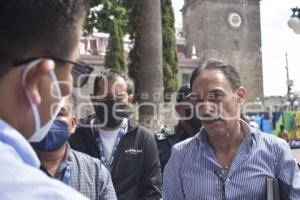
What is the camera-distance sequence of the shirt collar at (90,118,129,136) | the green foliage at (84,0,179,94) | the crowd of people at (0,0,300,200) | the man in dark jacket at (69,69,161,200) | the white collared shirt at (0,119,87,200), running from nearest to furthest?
the white collared shirt at (0,119,87,200) < the crowd of people at (0,0,300,200) < the man in dark jacket at (69,69,161,200) < the shirt collar at (90,118,129,136) < the green foliage at (84,0,179,94)

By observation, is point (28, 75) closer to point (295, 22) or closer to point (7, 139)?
point (7, 139)

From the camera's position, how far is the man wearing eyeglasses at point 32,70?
102 centimetres

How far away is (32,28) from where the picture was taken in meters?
1.13

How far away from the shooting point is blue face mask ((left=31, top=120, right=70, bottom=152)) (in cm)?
274

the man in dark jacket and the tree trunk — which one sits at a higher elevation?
the tree trunk

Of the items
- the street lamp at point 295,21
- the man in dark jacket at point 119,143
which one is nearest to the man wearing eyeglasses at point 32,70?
the man in dark jacket at point 119,143

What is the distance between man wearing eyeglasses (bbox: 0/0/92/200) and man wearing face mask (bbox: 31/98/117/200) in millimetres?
1413

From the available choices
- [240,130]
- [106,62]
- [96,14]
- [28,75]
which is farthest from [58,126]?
[106,62]

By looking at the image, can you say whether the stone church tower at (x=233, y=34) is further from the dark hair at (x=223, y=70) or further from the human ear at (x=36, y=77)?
the human ear at (x=36, y=77)

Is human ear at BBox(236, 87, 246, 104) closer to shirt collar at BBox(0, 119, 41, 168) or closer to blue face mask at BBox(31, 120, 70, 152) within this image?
blue face mask at BBox(31, 120, 70, 152)

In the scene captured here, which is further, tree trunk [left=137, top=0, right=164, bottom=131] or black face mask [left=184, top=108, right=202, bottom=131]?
tree trunk [left=137, top=0, right=164, bottom=131]

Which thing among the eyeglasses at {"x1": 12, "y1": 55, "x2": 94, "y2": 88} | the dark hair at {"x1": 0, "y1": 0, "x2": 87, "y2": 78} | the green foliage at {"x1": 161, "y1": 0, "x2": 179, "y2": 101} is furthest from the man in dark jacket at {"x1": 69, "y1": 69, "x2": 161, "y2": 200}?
the green foliage at {"x1": 161, "y1": 0, "x2": 179, "y2": 101}

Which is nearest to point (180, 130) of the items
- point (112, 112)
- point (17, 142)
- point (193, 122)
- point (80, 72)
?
point (193, 122)

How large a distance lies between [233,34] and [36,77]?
53.1 metres
